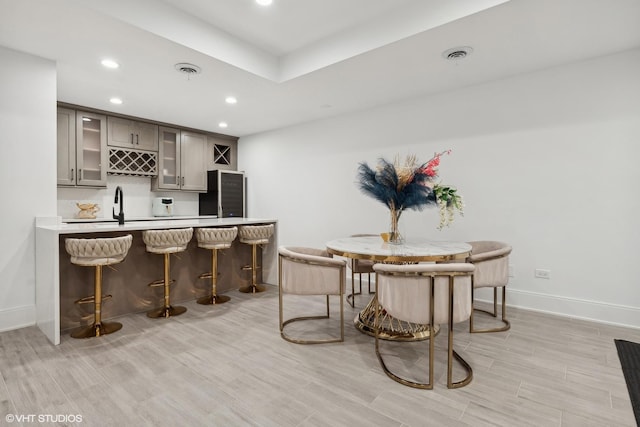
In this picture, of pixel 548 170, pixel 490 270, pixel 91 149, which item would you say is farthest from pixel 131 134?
pixel 548 170

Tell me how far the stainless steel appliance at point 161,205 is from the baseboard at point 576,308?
16.9 ft

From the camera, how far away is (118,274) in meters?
3.19

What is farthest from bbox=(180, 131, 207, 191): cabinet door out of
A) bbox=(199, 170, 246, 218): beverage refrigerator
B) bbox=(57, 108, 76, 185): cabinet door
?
bbox=(57, 108, 76, 185): cabinet door

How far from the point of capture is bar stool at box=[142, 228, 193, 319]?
3.09 meters

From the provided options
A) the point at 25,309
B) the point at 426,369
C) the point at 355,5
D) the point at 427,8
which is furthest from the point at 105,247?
the point at 427,8

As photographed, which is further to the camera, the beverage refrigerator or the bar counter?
the beverage refrigerator

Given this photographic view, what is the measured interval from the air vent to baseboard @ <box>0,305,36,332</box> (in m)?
2.63

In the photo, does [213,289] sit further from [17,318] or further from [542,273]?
[542,273]

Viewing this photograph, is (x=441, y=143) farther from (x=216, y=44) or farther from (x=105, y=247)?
(x=105, y=247)

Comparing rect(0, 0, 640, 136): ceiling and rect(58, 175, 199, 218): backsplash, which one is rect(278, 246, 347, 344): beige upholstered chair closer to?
rect(0, 0, 640, 136): ceiling

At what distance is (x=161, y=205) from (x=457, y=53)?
487 centimetres

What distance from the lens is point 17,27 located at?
253 centimetres

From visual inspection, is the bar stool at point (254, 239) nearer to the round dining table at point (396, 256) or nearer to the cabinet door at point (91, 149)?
the round dining table at point (396, 256)

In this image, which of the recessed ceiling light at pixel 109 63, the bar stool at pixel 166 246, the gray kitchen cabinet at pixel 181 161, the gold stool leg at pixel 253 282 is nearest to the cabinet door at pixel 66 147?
the gray kitchen cabinet at pixel 181 161
